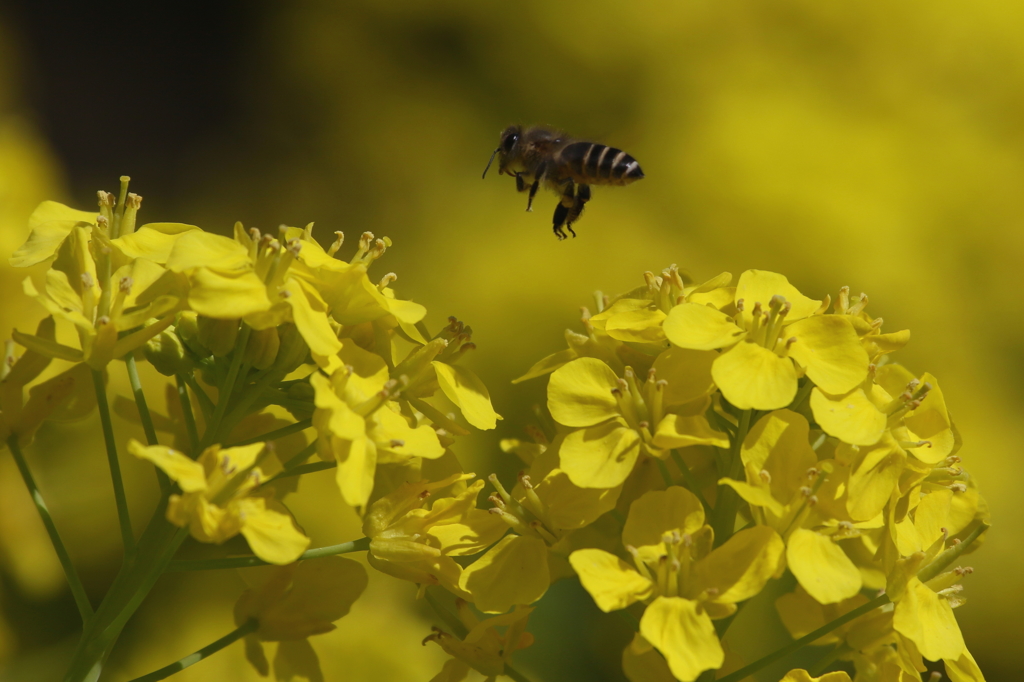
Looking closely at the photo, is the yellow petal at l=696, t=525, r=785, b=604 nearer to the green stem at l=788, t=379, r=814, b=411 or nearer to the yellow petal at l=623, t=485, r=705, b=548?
the yellow petal at l=623, t=485, r=705, b=548

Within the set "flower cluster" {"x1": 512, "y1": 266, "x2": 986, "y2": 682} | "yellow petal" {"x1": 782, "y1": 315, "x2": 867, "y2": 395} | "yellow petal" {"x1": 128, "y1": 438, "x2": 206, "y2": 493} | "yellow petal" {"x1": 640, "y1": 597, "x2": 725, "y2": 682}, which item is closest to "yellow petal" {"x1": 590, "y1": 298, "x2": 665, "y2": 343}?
"flower cluster" {"x1": 512, "y1": 266, "x2": 986, "y2": 682}

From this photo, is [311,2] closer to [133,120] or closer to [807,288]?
[133,120]

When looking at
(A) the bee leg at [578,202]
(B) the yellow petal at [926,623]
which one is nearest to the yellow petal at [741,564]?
(B) the yellow petal at [926,623]

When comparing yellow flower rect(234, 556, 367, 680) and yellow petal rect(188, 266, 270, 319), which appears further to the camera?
yellow flower rect(234, 556, 367, 680)

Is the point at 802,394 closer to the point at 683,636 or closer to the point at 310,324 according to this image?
the point at 683,636

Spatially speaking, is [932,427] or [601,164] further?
[601,164]

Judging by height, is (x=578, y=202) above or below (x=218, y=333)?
above

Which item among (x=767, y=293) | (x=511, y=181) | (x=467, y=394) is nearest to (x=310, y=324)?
(x=467, y=394)
